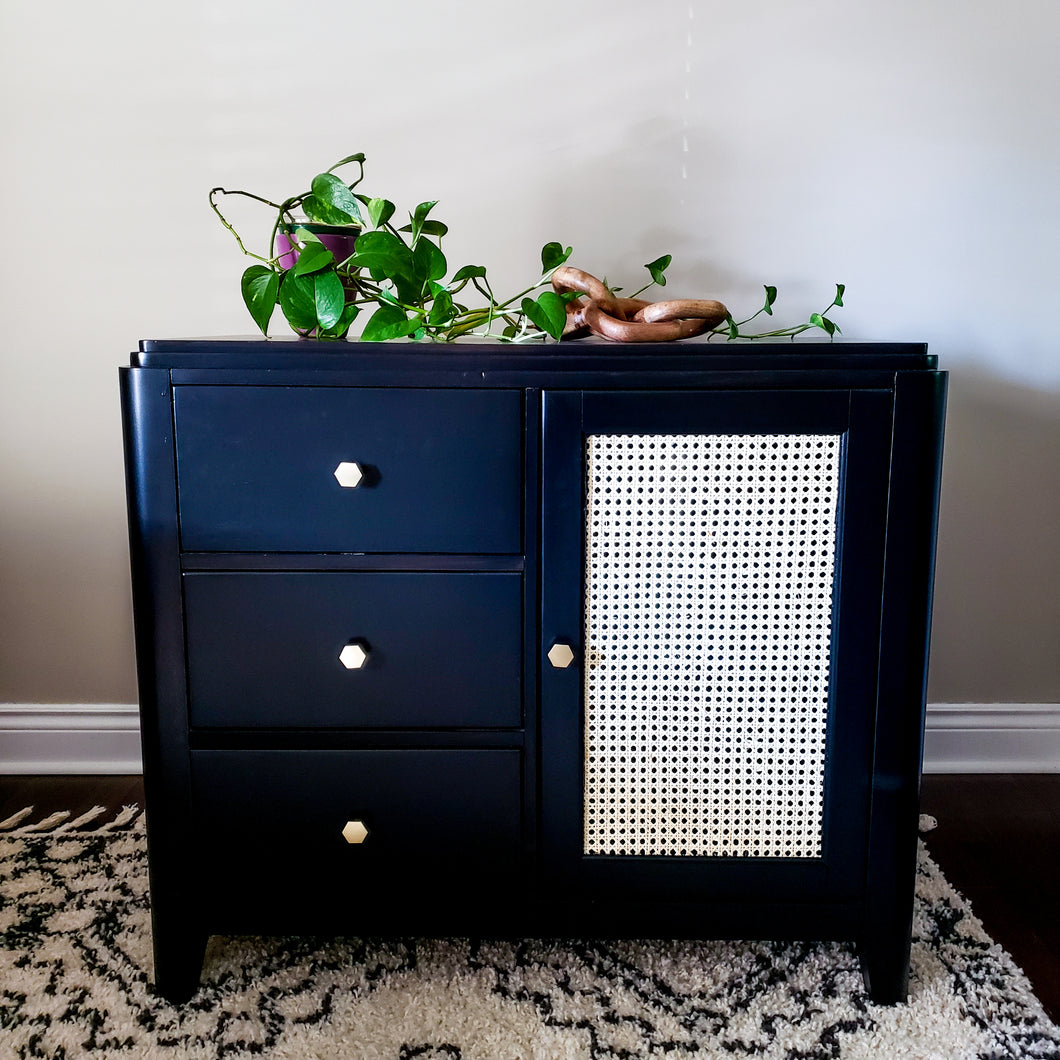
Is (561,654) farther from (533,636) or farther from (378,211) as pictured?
(378,211)

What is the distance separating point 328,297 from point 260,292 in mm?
81

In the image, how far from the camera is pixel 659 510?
0.93 metres

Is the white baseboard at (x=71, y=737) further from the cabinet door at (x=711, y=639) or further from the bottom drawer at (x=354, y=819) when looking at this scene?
the cabinet door at (x=711, y=639)

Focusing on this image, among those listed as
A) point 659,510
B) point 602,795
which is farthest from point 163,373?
point 602,795

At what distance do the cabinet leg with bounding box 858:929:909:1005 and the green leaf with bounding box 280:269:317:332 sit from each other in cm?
91

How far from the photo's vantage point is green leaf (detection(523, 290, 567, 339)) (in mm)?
964

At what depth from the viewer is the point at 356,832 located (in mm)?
972

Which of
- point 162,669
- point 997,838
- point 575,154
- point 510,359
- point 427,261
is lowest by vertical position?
point 997,838

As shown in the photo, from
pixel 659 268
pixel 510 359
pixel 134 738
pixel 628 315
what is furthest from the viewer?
pixel 134 738

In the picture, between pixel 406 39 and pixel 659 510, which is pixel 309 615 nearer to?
pixel 659 510

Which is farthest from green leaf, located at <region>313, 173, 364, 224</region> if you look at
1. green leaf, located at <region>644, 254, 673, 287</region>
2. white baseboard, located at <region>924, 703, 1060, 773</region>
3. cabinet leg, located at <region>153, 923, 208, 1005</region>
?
white baseboard, located at <region>924, 703, 1060, 773</region>

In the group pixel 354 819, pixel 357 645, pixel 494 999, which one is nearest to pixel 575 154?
pixel 357 645

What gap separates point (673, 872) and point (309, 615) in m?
0.48

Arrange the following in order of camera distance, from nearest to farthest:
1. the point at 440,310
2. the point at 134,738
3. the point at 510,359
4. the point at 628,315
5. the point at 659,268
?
1. the point at 510,359
2. the point at 440,310
3. the point at 628,315
4. the point at 659,268
5. the point at 134,738
